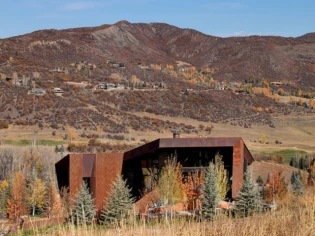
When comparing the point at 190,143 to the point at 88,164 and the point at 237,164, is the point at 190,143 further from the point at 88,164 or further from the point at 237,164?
the point at 88,164

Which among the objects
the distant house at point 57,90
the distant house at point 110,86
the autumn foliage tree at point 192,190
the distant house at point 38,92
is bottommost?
the autumn foliage tree at point 192,190

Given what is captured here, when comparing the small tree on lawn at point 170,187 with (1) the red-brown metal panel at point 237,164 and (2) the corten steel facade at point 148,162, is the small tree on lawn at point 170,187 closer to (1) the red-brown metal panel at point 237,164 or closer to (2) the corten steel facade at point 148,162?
(2) the corten steel facade at point 148,162

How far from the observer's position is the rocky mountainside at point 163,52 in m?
124

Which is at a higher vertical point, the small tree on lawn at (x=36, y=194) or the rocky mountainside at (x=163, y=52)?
the rocky mountainside at (x=163, y=52)

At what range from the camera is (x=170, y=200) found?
59.4ft

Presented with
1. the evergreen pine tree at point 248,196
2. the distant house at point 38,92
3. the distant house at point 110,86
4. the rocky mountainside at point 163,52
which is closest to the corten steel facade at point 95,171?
the evergreen pine tree at point 248,196

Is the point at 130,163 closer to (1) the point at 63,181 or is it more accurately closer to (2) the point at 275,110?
(1) the point at 63,181

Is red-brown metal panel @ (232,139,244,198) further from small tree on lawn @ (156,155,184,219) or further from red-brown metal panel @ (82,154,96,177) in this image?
red-brown metal panel @ (82,154,96,177)

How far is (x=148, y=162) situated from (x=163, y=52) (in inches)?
6790

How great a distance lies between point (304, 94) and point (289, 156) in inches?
2785

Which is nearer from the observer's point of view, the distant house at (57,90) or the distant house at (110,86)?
the distant house at (57,90)

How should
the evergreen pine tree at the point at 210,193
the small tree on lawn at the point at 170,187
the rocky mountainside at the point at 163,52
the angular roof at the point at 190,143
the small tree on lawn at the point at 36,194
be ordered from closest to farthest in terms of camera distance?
the evergreen pine tree at the point at 210,193 < the small tree on lawn at the point at 170,187 < the angular roof at the point at 190,143 < the small tree on lawn at the point at 36,194 < the rocky mountainside at the point at 163,52

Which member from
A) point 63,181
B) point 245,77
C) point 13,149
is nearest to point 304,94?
point 245,77

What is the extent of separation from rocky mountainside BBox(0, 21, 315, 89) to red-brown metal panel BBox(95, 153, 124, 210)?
77.2m
